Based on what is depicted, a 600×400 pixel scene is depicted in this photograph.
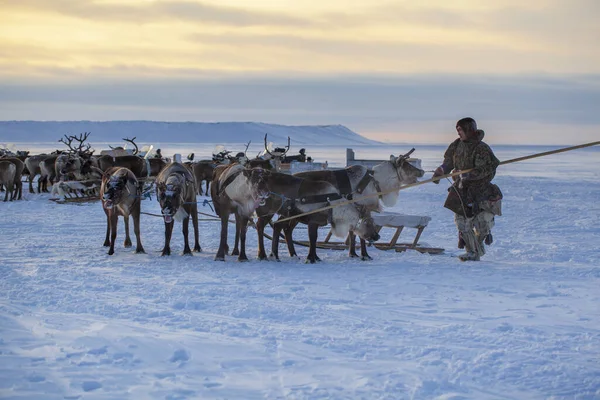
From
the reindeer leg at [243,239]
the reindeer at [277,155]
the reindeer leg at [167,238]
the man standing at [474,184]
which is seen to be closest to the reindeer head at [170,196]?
the reindeer leg at [167,238]

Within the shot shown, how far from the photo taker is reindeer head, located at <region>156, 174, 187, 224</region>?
10391 mm

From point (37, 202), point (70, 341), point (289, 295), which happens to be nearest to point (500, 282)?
point (289, 295)

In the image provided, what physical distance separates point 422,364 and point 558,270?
4.72 m

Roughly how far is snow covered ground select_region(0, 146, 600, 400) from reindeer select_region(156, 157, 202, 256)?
0.46m

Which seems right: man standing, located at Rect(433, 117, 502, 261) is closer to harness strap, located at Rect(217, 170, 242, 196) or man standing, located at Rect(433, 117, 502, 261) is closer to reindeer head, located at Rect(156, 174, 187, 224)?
harness strap, located at Rect(217, 170, 242, 196)

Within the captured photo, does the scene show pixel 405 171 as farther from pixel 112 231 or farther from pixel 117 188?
pixel 112 231

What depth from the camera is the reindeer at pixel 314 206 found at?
10344 millimetres

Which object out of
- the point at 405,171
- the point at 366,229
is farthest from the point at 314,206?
the point at 405,171

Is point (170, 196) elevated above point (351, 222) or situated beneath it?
elevated above

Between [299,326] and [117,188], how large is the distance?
5.33 m

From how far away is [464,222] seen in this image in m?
10.1

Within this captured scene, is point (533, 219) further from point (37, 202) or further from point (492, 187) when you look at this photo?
point (37, 202)

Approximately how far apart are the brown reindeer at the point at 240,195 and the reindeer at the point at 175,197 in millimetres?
523

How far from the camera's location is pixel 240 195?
1048 centimetres
